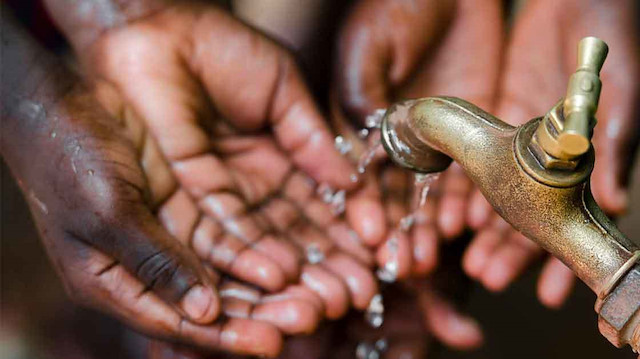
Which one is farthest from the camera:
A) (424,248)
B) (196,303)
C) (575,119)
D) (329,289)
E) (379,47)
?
(379,47)

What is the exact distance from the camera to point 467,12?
110cm

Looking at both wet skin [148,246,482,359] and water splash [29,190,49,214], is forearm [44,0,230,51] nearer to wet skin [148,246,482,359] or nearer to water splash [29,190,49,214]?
water splash [29,190,49,214]

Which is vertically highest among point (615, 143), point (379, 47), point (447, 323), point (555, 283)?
point (379, 47)

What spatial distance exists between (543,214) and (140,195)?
1.34ft

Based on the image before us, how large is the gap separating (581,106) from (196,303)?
0.40m

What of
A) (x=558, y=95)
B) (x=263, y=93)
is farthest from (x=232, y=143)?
(x=558, y=95)

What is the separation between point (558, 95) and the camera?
1017mm

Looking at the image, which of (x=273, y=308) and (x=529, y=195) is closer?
(x=529, y=195)

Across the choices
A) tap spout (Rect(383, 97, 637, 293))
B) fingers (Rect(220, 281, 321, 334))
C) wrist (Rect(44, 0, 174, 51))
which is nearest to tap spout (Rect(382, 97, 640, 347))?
tap spout (Rect(383, 97, 637, 293))

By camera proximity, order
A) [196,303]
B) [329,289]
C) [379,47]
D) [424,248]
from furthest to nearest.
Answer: [379,47]
[424,248]
[329,289]
[196,303]

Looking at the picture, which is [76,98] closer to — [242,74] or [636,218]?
[242,74]

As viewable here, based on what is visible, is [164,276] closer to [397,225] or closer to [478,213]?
[397,225]

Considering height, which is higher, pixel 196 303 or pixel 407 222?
pixel 196 303

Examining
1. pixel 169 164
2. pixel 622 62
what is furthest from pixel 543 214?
pixel 622 62
